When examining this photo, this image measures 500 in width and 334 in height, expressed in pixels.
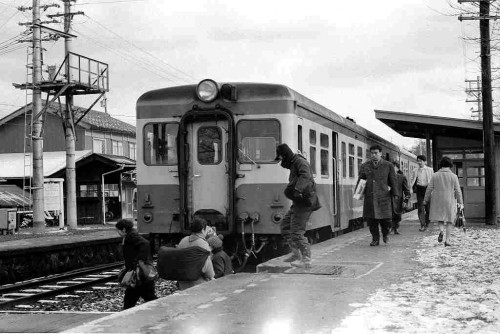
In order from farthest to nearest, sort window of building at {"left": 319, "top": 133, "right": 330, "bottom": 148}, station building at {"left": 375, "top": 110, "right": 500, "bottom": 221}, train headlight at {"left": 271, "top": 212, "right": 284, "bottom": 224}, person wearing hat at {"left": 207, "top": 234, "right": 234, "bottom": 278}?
station building at {"left": 375, "top": 110, "right": 500, "bottom": 221} → window of building at {"left": 319, "top": 133, "right": 330, "bottom": 148} → train headlight at {"left": 271, "top": 212, "right": 284, "bottom": 224} → person wearing hat at {"left": 207, "top": 234, "right": 234, "bottom": 278}

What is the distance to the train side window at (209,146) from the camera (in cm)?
1133

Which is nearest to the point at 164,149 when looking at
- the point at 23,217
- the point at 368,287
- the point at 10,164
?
the point at 368,287

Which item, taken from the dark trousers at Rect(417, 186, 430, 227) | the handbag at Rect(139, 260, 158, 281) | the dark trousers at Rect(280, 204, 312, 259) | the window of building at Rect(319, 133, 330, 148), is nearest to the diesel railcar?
the window of building at Rect(319, 133, 330, 148)

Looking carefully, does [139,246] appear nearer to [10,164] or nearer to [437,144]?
[437,144]

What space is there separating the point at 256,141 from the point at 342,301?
4766 mm

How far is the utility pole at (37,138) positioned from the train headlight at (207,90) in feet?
46.5

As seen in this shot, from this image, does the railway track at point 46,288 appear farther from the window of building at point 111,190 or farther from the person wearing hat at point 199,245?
the window of building at point 111,190

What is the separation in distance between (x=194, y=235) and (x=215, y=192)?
2661 mm

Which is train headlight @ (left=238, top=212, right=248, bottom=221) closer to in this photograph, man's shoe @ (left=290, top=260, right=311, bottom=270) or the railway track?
man's shoe @ (left=290, top=260, right=311, bottom=270)

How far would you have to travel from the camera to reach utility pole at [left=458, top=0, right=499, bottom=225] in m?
18.4

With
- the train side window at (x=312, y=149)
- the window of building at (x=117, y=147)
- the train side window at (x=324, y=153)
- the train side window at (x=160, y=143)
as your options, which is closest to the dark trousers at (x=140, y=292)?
the train side window at (x=160, y=143)

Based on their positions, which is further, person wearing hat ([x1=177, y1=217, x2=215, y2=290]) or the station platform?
person wearing hat ([x1=177, y1=217, x2=215, y2=290])

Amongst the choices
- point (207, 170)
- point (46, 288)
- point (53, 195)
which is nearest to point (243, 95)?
point (207, 170)

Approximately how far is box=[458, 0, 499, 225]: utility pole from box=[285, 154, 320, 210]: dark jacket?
1050 cm
